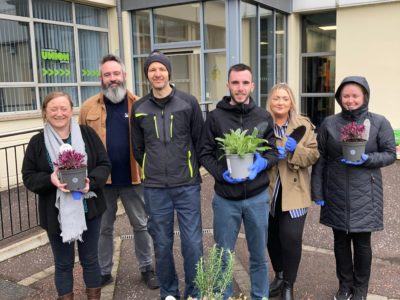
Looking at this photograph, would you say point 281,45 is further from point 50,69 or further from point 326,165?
point 326,165

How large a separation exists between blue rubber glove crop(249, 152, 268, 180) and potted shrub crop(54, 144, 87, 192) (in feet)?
3.67

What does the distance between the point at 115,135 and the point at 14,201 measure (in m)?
3.68

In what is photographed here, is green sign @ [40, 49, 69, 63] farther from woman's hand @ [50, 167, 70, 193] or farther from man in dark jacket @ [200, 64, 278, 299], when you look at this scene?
man in dark jacket @ [200, 64, 278, 299]

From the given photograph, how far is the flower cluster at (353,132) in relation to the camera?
117 inches

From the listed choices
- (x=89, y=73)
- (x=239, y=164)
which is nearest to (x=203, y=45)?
(x=89, y=73)

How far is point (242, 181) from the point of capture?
9.62 feet

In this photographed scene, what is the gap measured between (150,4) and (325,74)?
17.6ft

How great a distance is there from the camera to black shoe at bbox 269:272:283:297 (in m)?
3.57

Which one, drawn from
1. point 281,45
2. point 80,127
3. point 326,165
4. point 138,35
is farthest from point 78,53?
point 326,165

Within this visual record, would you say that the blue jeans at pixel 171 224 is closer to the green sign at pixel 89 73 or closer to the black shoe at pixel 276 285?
the black shoe at pixel 276 285

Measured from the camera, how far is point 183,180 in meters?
3.18

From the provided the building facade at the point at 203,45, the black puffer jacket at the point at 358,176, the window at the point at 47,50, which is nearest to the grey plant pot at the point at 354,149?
the black puffer jacket at the point at 358,176

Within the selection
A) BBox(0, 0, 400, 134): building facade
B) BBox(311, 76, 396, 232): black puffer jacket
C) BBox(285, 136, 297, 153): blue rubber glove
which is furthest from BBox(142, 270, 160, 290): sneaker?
BBox(0, 0, 400, 134): building facade

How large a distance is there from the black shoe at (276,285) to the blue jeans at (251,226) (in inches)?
15.5
